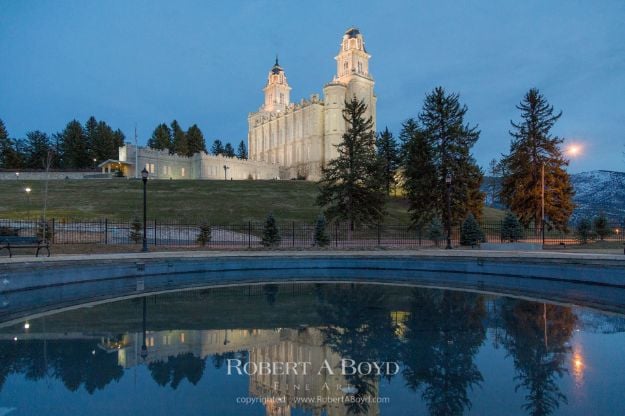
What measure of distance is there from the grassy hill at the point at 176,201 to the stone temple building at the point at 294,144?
2020 cm

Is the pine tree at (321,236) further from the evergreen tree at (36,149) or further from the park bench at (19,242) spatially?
the evergreen tree at (36,149)

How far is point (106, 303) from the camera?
10.3 m

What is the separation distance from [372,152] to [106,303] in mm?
27593

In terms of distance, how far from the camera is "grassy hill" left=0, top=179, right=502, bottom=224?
41750 millimetres

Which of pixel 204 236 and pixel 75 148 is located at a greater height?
pixel 75 148

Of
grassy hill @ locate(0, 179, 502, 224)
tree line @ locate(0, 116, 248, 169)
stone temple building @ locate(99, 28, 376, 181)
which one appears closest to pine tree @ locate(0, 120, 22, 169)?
tree line @ locate(0, 116, 248, 169)

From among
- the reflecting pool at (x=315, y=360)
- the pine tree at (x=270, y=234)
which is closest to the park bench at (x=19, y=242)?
the reflecting pool at (x=315, y=360)

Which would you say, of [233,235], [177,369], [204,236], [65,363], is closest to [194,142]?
[233,235]

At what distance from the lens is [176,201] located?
1961 inches

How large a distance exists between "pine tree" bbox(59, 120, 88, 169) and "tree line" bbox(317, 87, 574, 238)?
8363 cm

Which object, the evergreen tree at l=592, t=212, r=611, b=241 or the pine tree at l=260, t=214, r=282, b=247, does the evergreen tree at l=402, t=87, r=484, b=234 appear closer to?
the evergreen tree at l=592, t=212, r=611, b=241

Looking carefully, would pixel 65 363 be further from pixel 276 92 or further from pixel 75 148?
pixel 276 92

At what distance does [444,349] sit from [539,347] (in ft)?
5.10

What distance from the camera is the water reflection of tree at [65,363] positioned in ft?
17.1
